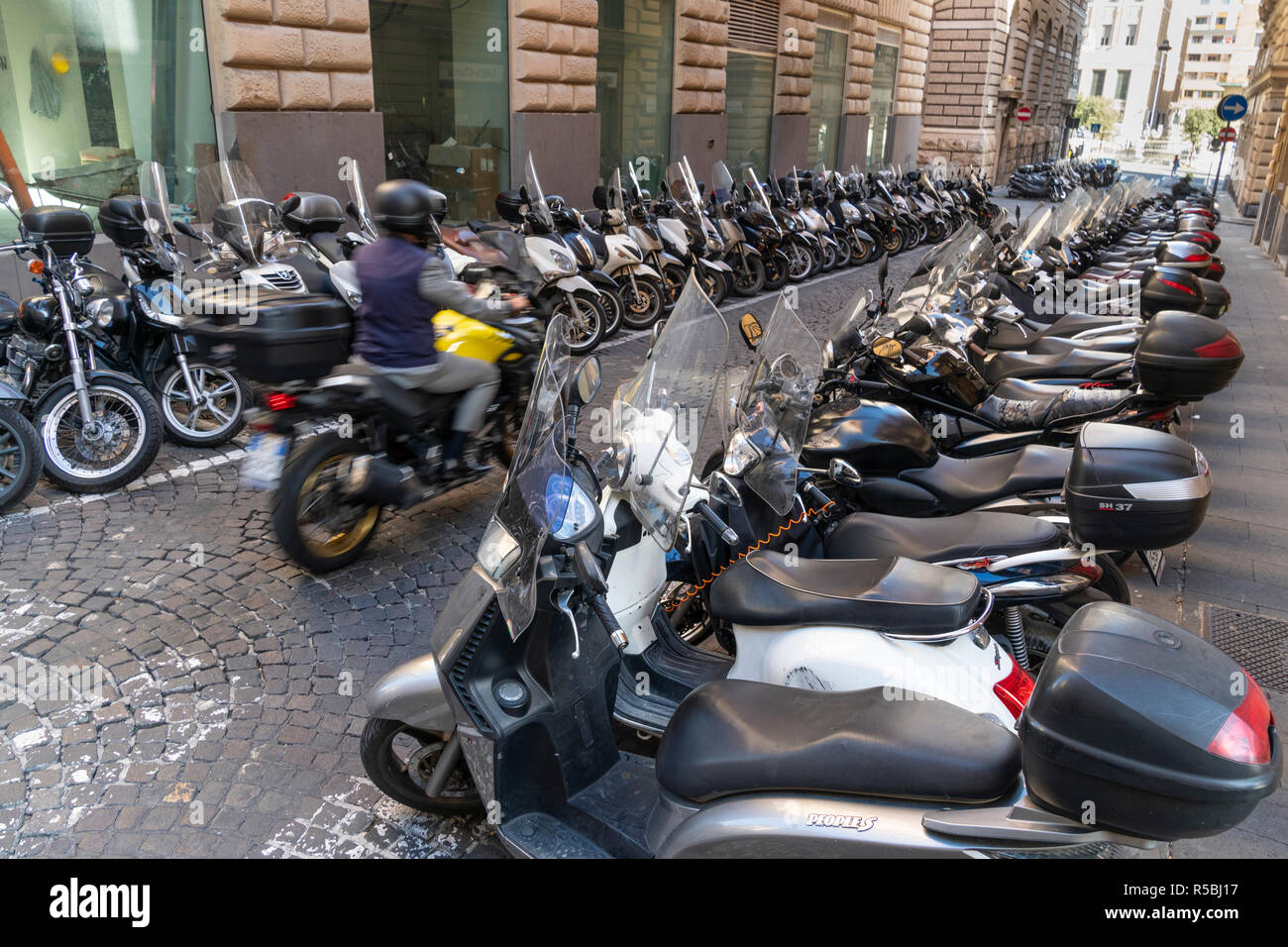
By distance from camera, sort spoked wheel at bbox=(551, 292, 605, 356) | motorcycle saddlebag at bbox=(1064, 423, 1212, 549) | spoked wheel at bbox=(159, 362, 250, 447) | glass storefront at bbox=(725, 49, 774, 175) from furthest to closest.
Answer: glass storefront at bbox=(725, 49, 774, 175) → spoked wheel at bbox=(551, 292, 605, 356) → spoked wheel at bbox=(159, 362, 250, 447) → motorcycle saddlebag at bbox=(1064, 423, 1212, 549)

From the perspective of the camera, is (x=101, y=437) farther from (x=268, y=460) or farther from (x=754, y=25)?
(x=754, y=25)

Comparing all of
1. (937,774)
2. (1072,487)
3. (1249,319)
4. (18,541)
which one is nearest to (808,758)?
(937,774)

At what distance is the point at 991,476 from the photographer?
364cm

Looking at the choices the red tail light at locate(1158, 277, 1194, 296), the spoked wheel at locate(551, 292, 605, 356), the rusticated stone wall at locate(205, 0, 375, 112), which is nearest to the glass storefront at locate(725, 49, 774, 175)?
the rusticated stone wall at locate(205, 0, 375, 112)

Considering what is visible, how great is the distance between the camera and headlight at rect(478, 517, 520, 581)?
212 cm

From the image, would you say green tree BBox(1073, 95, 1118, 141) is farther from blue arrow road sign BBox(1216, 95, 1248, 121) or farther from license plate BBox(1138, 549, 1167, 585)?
license plate BBox(1138, 549, 1167, 585)

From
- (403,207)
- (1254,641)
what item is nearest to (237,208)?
(403,207)

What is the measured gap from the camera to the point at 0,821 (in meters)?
2.60

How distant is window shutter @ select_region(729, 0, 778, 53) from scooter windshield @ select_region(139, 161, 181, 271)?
39.2 ft

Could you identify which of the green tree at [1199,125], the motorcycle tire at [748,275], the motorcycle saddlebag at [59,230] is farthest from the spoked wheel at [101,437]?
the green tree at [1199,125]

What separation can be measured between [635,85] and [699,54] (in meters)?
1.31

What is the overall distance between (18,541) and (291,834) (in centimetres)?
260
